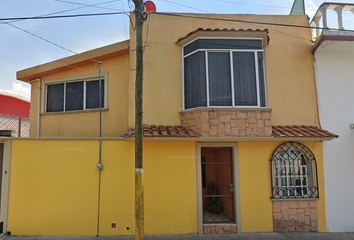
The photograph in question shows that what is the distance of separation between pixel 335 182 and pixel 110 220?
21.6 feet

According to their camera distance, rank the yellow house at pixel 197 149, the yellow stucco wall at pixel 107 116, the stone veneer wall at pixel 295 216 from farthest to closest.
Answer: the yellow stucco wall at pixel 107 116, the stone veneer wall at pixel 295 216, the yellow house at pixel 197 149

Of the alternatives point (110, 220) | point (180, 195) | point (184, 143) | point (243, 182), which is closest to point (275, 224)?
point (243, 182)

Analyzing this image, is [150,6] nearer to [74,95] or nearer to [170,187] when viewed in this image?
[74,95]

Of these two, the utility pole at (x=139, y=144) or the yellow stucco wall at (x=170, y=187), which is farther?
the yellow stucco wall at (x=170, y=187)

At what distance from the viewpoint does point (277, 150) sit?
7434 mm

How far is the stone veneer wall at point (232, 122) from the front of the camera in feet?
22.8

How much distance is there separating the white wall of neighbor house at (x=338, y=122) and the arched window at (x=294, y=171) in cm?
42

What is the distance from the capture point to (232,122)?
6996mm

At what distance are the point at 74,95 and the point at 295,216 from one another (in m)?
8.32

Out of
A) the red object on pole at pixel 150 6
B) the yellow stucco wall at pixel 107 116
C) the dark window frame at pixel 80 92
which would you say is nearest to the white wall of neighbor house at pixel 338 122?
the red object on pole at pixel 150 6

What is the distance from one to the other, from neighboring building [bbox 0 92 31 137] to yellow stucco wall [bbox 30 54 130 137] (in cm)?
332

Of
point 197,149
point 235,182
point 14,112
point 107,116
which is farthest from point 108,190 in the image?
point 14,112

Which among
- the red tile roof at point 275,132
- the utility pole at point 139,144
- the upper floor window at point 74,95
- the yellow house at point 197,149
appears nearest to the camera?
the utility pole at point 139,144

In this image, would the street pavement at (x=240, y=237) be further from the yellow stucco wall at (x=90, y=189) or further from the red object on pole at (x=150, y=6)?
the red object on pole at (x=150, y=6)
